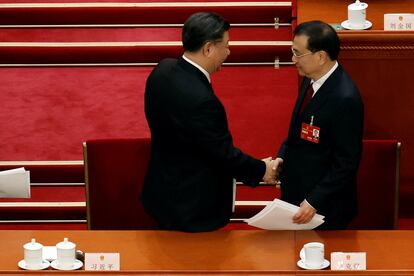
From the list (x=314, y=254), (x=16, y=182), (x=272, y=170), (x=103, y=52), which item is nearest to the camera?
(x=314, y=254)

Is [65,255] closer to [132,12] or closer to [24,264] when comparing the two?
[24,264]

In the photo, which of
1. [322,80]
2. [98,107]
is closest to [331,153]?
[322,80]

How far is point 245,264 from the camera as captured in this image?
3031mm

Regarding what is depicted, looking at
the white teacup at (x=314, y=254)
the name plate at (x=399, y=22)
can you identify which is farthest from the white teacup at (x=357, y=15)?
the white teacup at (x=314, y=254)

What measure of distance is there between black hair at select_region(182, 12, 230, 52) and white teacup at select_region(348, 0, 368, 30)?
35.1 inches

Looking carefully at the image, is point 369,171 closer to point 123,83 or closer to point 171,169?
point 171,169

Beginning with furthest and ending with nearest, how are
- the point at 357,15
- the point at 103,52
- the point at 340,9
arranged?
the point at 103,52, the point at 340,9, the point at 357,15

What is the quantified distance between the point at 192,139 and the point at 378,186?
775 millimetres

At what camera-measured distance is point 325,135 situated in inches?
133

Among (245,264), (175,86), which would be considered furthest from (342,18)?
(245,264)

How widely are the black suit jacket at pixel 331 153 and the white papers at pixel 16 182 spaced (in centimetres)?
90

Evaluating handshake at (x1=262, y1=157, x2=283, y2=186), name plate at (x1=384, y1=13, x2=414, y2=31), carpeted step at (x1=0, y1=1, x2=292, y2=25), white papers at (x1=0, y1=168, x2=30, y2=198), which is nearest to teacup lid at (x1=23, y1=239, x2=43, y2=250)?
white papers at (x1=0, y1=168, x2=30, y2=198)

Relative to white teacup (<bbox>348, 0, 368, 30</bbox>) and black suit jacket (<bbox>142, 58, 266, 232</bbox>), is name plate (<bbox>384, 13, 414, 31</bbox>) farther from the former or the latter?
black suit jacket (<bbox>142, 58, 266, 232</bbox>)

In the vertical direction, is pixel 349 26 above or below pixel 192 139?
above
